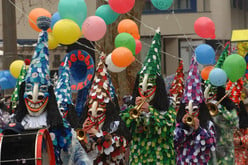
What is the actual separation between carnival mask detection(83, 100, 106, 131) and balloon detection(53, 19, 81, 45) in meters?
0.95

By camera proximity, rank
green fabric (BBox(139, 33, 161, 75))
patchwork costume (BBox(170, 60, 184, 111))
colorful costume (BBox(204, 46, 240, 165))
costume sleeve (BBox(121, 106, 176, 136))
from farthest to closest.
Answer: patchwork costume (BBox(170, 60, 184, 111)), colorful costume (BBox(204, 46, 240, 165)), green fabric (BBox(139, 33, 161, 75)), costume sleeve (BBox(121, 106, 176, 136))

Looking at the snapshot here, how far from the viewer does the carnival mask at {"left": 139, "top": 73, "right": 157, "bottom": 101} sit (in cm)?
784

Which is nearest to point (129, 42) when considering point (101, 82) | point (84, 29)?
point (84, 29)

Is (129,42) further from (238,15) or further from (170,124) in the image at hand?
(238,15)

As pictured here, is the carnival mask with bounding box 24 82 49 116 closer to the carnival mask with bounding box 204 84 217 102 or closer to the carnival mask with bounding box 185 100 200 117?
the carnival mask with bounding box 185 100 200 117

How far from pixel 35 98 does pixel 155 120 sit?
1.64 metres

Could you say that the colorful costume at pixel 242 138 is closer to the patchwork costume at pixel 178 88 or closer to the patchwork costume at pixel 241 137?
the patchwork costume at pixel 241 137

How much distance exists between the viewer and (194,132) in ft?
26.4

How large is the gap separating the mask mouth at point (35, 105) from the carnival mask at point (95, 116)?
2.21 feet

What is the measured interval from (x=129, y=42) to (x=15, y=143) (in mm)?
3106

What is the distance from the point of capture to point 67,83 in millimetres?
8133

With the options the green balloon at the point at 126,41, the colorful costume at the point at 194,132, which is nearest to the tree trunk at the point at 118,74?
the green balloon at the point at 126,41

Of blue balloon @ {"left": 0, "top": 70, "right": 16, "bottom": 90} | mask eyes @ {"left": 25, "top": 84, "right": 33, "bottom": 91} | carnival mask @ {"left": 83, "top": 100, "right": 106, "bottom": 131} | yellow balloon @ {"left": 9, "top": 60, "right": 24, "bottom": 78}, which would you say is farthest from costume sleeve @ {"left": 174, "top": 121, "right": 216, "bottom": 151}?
blue balloon @ {"left": 0, "top": 70, "right": 16, "bottom": 90}

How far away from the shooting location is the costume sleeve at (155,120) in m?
7.73
